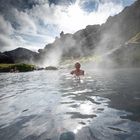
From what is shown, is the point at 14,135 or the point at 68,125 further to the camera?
the point at 68,125

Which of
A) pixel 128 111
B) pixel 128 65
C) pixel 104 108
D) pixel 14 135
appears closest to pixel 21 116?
pixel 14 135

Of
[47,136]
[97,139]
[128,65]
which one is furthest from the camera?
[128,65]

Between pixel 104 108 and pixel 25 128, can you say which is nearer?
pixel 25 128

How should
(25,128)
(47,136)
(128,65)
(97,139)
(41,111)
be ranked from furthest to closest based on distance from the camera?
(128,65) < (41,111) < (25,128) < (47,136) < (97,139)

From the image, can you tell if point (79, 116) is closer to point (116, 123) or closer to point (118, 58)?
point (116, 123)

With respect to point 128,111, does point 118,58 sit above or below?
above

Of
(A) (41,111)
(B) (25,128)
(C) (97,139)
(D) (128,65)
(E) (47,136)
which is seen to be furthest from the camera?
(D) (128,65)

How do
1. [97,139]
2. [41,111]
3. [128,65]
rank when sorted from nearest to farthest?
1. [97,139]
2. [41,111]
3. [128,65]

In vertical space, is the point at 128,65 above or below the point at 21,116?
above

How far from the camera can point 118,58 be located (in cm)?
9962

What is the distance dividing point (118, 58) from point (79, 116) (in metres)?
92.1

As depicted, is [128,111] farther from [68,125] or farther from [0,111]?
[0,111]

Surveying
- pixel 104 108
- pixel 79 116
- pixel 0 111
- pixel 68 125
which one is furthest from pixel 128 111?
pixel 0 111

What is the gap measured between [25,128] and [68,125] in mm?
2452
